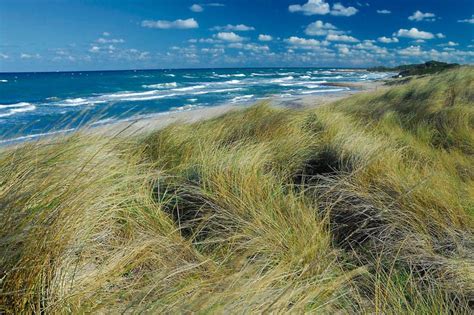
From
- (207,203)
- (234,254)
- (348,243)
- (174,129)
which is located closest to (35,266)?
(234,254)

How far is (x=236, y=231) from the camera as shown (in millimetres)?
2191

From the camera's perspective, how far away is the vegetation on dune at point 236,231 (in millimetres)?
1506

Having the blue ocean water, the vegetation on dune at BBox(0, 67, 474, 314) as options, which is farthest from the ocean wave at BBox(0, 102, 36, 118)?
the vegetation on dune at BBox(0, 67, 474, 314)

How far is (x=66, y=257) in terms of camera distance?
1.62 m

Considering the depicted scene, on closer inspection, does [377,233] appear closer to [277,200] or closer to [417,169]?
[277,200]

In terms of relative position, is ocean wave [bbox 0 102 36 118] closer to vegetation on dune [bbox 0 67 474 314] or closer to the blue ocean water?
the blue ocean water

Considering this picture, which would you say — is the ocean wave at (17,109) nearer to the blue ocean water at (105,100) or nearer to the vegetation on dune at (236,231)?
the blue ocean water at (105,100)

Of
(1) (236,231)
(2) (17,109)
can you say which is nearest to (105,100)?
(2) (17,109)

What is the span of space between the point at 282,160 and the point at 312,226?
1.25 m

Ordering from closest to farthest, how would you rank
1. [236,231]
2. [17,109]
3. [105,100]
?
[236,231] < [17,109] < [105,100]

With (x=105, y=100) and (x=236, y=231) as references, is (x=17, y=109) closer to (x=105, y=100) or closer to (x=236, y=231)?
(x=105, y=100)

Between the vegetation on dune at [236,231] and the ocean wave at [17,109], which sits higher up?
the vegetation on dune at [236,231]

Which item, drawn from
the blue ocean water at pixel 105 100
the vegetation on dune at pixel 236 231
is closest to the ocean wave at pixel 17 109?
the blue ocean water at pixel 105 100

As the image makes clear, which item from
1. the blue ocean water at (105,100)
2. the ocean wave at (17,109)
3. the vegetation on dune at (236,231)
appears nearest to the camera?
the vegetation on dune at (236,231)
